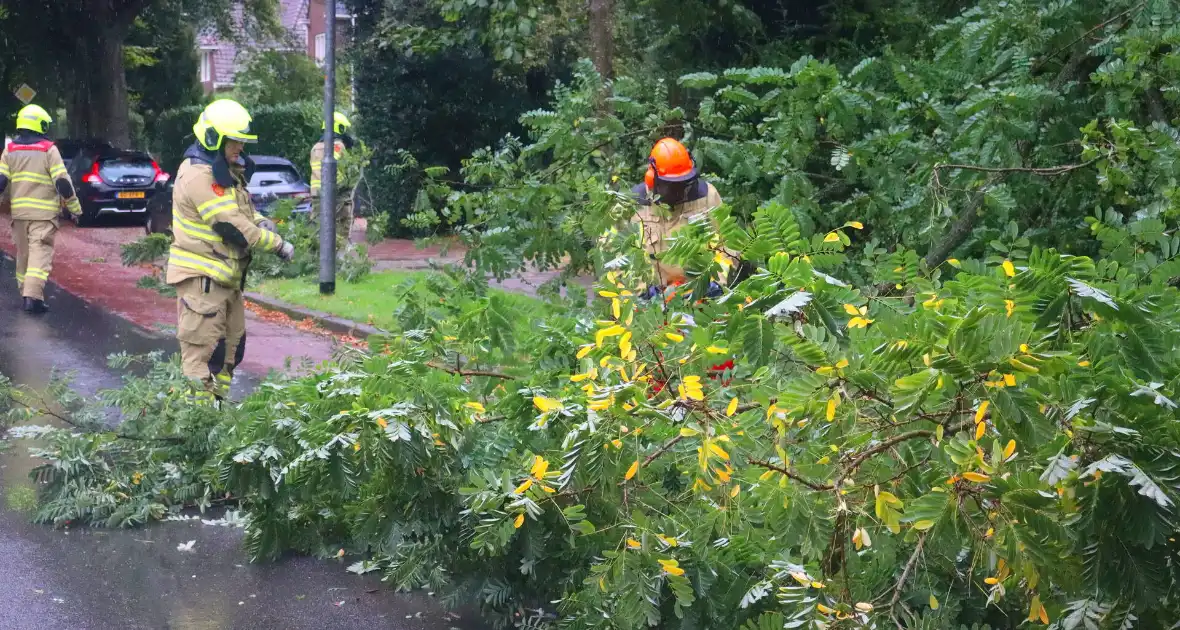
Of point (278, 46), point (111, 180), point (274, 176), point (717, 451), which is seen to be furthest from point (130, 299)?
point (278, 46)

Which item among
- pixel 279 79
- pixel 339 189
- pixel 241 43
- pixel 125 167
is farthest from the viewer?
pixel 279 79

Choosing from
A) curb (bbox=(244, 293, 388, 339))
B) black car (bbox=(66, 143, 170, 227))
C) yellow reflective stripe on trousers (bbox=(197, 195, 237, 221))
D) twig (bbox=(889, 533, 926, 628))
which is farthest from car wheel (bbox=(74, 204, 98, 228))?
twig (bbox=(889, 533, 926, 628))

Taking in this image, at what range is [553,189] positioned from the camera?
7246 mm

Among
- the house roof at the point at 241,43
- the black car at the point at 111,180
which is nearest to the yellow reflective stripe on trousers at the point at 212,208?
the black car at the point at 111,180

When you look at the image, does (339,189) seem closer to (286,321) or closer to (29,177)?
(286,321)

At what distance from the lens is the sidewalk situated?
37.8ft

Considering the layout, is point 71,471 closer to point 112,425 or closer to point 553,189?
point 112,425

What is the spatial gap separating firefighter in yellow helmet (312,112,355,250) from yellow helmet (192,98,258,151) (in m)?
7.83

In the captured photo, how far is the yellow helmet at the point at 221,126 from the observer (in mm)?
7285

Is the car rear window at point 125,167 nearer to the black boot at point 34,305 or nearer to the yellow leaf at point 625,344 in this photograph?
the black boot at point 34,305

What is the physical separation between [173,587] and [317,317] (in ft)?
25.4

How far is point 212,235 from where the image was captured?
7.48 meters

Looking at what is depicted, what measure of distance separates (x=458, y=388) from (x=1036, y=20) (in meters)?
4.14

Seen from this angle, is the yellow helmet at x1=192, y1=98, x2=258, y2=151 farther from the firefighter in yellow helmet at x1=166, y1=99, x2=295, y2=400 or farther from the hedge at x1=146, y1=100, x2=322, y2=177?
the hedge at x1=146, y1=100, x2=322, y2=177
